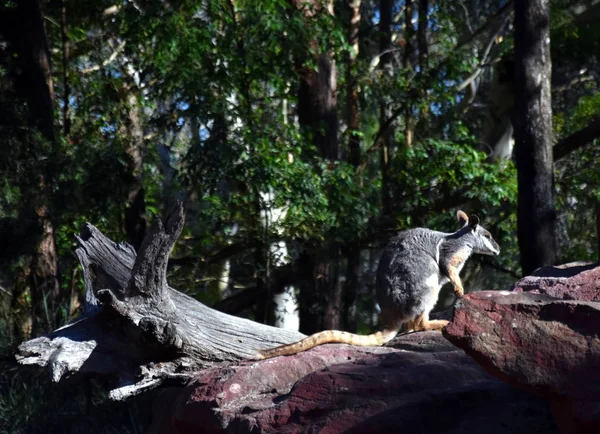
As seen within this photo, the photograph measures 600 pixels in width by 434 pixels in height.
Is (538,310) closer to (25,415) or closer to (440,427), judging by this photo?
(440,427)

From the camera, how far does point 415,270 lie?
7.05m

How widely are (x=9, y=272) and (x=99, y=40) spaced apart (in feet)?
14.2

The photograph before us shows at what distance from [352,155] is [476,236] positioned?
5459 millimetres

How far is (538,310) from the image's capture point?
4.23 meters

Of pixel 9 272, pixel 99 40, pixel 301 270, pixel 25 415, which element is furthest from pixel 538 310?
pixel 99 40

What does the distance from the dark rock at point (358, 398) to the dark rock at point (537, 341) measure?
503mm

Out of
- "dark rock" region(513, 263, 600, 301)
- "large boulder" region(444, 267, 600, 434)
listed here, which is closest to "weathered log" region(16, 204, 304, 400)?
"dark rock" region(513, 263, 600, 301)

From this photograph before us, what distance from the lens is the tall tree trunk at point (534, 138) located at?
9.82 metres

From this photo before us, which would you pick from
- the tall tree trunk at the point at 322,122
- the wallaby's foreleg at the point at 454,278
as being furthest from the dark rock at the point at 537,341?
the tall tree trunk at the point at 322,122

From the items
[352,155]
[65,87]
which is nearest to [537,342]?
[65,87]

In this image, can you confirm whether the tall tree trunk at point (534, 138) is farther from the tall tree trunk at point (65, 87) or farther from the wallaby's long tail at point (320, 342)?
the tall tree trunk at point (65, 87)

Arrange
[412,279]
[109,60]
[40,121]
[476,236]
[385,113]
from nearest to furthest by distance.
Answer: [412,279]
[476,236]
[40,121]
[109,60]
[385,113]

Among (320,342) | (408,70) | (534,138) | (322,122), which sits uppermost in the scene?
(408,70)

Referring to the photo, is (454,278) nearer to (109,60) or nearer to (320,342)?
(320,342)
